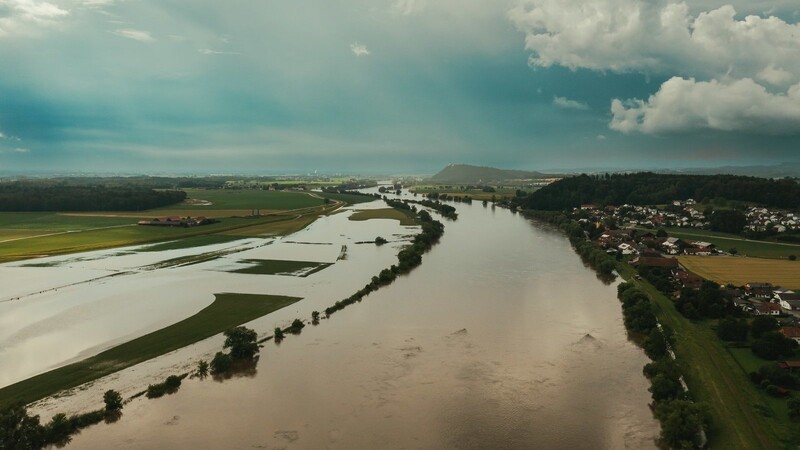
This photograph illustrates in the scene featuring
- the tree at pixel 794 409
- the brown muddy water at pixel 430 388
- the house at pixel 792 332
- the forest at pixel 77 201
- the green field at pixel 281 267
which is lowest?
the brown muddy water at pixel 430 388


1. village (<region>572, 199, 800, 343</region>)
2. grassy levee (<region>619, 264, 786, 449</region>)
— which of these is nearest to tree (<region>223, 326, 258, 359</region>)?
grassy levee (<region>619, 264, 786, 449</region>)

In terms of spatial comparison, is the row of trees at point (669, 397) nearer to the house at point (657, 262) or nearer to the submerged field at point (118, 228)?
the house at point (657, 262)

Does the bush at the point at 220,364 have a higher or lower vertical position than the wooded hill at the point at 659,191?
lower

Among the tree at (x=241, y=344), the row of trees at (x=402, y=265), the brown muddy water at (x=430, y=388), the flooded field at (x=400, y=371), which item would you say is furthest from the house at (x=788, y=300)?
the tree at (x=241, y=344)

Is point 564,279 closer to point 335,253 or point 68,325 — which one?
point 335,253

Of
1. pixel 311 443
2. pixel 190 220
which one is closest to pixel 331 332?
pixel 311 443

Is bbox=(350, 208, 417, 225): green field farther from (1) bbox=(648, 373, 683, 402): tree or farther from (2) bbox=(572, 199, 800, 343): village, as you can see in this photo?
(1) bbox=(648, 373, 683, 402): tree

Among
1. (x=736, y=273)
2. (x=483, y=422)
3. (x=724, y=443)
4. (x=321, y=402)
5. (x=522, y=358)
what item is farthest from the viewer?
(x=736, y=273)
